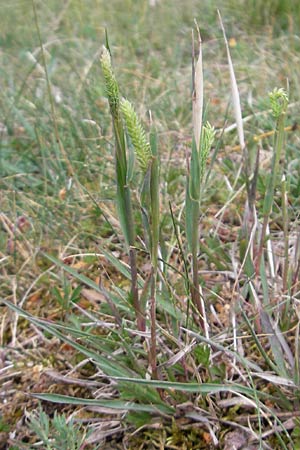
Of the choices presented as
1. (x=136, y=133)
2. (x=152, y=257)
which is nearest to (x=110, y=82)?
(x=136, y=133)

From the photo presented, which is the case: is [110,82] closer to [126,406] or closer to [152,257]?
[152,257]

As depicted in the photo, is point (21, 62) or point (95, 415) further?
point (21, 62)

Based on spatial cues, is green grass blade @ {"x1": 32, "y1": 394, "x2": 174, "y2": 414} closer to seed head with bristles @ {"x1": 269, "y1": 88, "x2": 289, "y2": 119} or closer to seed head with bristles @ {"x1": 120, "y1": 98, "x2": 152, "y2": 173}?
seed head with bristles @ {"x1": 120, "y1": 98, "x2": 152, "y2": 173}

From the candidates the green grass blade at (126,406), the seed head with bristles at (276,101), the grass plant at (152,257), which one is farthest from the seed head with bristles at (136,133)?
the green grass blade at (126,406)

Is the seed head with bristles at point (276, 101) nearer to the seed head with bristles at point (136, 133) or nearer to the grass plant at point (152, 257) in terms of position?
the grass plant at point (152, 257)

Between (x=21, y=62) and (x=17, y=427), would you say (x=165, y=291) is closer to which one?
(x=17, y=427)

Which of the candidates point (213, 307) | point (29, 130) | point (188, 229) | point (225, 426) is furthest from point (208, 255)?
point (29, 130)

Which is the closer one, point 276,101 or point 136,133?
point 136,133
